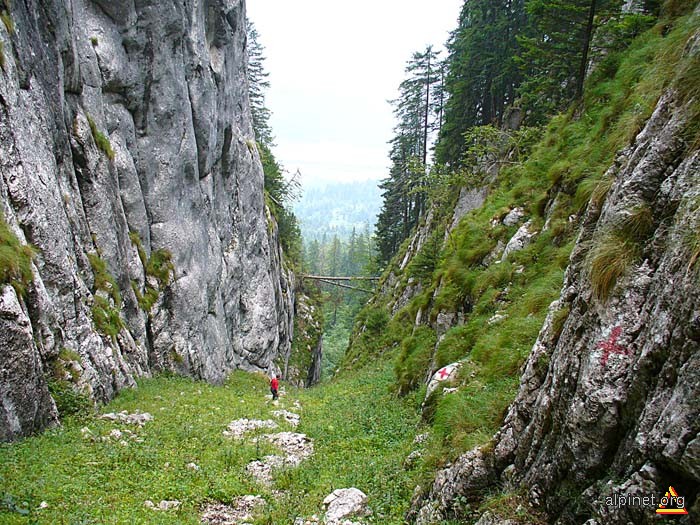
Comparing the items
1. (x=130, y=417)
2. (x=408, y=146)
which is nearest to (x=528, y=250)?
(x=130, y=417)

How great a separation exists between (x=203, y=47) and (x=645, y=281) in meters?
26.6

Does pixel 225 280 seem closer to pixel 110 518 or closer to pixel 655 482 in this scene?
pixel 110 518

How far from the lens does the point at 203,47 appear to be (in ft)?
80.0

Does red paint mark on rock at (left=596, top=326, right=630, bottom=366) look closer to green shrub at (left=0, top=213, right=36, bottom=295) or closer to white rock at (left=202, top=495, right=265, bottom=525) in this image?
white rock at (left=202, top=495, right=265, bottom=525)

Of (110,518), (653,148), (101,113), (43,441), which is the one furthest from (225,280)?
(653,148)

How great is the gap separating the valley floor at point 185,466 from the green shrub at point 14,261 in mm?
3433

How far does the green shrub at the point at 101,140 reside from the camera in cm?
1602

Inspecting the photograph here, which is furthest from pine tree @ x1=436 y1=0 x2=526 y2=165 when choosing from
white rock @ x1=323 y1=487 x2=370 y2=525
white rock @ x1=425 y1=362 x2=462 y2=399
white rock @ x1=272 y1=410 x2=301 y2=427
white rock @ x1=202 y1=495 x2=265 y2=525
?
white rock @ x1=202 y1=495 x2=265 y2=525

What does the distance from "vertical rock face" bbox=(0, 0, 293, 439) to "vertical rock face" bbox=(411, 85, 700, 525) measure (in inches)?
385

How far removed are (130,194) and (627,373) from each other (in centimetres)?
1994

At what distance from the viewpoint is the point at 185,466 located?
→ 986cm

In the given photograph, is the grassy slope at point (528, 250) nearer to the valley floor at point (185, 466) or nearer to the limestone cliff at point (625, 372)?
the limestone cliff at point (625, 372)

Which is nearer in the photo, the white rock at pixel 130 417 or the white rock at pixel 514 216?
the white rock at pixel 130 417

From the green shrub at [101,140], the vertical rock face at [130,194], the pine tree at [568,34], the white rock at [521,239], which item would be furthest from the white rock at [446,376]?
the green shrub at [101,140]
